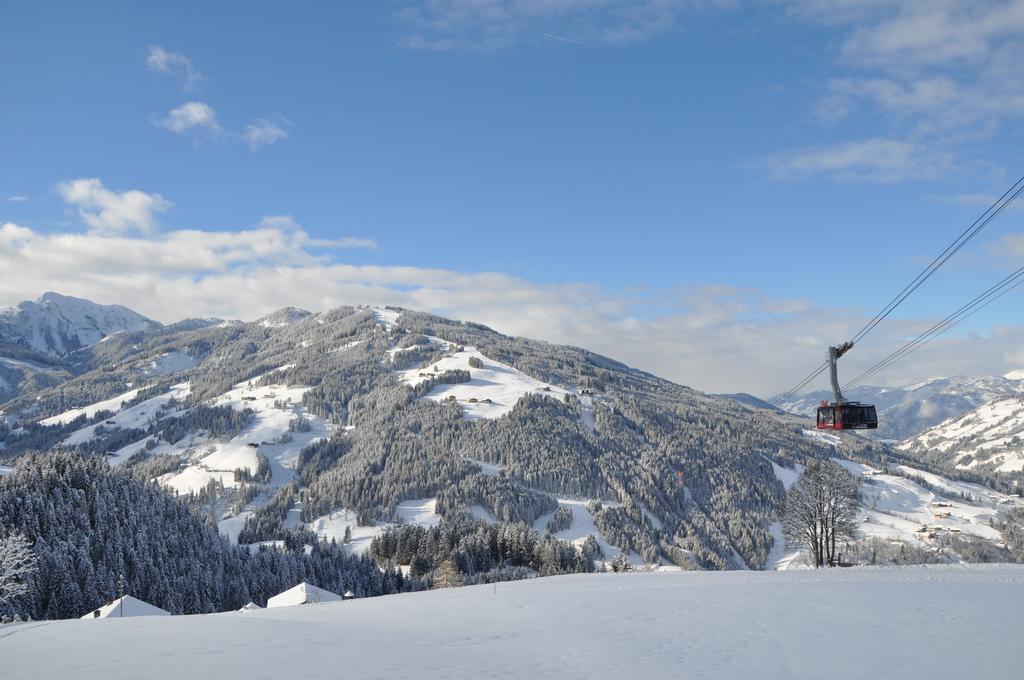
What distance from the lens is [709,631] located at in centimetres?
1947

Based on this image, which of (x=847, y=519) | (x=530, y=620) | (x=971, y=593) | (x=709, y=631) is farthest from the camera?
(x=847, y=519)

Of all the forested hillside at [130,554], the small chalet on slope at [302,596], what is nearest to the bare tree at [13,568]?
the forested hillside at [130,554]

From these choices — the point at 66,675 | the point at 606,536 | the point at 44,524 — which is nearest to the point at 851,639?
the point at 66,675

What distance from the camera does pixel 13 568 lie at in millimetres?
53219

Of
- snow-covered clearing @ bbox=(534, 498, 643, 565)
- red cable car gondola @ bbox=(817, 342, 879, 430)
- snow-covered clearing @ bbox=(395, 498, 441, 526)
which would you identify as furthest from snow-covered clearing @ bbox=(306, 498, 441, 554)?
red cable car gondola @ bbox=(817, 342, 879, 430)

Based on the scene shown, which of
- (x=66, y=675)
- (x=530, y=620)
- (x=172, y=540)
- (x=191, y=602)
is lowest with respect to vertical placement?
(x=191, y=602)

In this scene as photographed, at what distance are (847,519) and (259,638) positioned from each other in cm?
4785

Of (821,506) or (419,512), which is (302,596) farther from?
(419,512)

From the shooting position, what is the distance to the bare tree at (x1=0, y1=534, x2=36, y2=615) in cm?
4637

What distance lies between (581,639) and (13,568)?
58712 millimetres

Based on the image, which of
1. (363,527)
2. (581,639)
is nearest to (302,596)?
(581,639)

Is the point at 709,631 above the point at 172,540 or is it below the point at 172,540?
above

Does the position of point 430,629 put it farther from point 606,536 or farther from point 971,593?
point 606,536

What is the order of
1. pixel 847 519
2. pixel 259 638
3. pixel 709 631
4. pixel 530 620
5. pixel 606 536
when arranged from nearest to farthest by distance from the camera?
pixel 259 638, pixel 709 631, pixel 530 620, pixel 847 519, pixel 606 536
